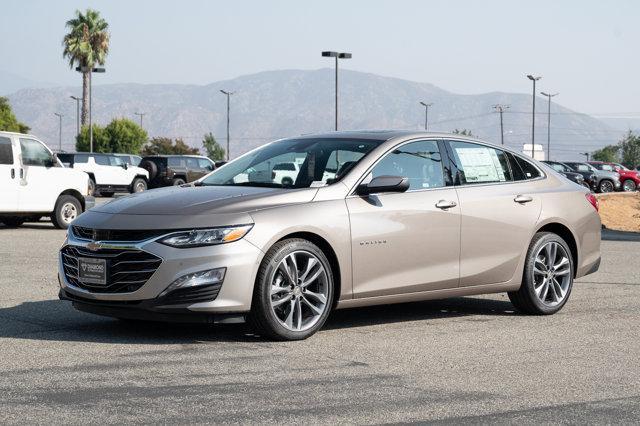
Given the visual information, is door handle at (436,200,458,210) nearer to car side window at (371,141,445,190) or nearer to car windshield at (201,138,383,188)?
car side window at (371,141,445,190)

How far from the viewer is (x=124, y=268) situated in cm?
800

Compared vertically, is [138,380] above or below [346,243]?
below

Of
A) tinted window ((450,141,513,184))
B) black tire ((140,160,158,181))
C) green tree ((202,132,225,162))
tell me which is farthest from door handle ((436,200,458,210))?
green tree ((202,132,225,162))

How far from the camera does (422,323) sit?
942 centimetres

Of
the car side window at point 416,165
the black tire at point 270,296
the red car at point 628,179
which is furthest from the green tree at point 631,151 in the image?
the black tire at point 270,296

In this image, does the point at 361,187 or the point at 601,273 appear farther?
the point at 601,273

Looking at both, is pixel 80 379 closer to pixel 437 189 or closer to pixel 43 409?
pixel 43 409

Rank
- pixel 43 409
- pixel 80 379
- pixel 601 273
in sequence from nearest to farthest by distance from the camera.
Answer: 1. pixel 43 409
2. pixel 80 379
3. pixel 601 273

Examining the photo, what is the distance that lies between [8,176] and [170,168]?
81.6 ft

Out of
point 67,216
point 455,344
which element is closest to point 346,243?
point 455,344

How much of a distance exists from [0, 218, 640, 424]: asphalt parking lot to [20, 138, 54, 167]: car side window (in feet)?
35.5

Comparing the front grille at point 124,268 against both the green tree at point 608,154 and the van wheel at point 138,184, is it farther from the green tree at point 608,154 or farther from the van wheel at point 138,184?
the green tree at point 608,154

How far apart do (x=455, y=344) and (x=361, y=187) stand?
54.5 inches

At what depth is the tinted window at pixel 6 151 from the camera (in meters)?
20.5
